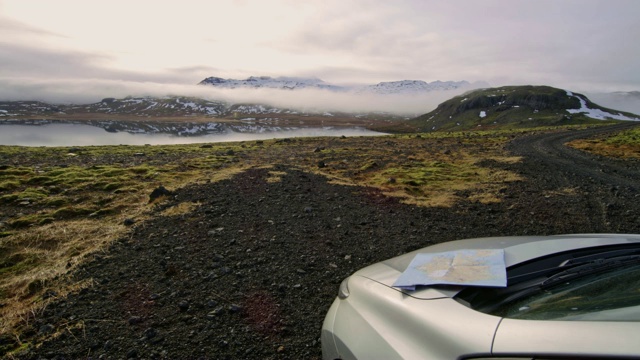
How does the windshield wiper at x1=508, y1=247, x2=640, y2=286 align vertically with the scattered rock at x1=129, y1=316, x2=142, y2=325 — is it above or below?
above

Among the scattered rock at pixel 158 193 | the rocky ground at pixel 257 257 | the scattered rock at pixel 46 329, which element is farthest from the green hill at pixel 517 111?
the scattered rock at pixel 46 329

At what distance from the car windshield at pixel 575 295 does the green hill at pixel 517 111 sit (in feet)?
432

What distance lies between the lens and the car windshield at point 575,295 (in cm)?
226

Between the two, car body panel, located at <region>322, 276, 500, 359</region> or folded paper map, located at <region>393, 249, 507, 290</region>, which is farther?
folded paper map, located at <region>393, 249, 507, 290</region>

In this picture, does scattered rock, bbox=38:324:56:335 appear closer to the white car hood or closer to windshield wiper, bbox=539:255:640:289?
the white car hood

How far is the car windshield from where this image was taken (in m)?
2.26

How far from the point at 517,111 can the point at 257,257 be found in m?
168

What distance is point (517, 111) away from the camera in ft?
486

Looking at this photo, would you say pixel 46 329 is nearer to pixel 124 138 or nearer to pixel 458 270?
pixel 458 270

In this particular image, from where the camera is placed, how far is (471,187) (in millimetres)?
15070

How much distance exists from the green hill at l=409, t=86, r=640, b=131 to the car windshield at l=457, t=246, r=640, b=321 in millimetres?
131689

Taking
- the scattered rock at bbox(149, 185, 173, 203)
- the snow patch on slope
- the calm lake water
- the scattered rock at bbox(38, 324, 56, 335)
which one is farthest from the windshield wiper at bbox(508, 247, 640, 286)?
the snow patch on slope

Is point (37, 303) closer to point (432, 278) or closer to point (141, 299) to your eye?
point (141, 299)

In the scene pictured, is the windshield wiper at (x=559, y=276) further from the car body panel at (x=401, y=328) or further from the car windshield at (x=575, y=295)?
the car body panel at (x=401, y=328)
